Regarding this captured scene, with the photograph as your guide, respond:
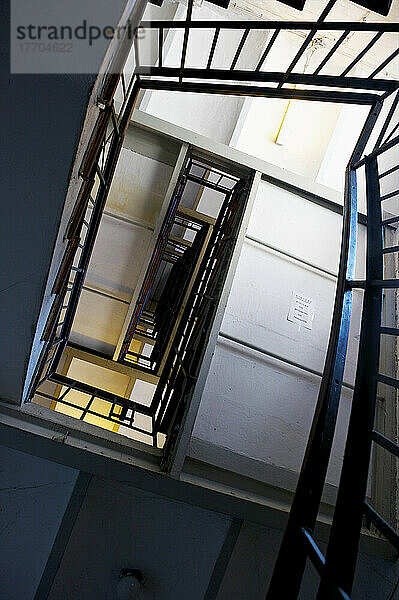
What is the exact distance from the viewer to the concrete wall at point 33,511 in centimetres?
257

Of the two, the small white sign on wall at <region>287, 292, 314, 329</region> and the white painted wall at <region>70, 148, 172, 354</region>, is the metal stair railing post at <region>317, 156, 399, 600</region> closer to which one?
the small white sign on wall at <region>287, 292, 314, 329</region>

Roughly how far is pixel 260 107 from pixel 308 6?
0.91 meters

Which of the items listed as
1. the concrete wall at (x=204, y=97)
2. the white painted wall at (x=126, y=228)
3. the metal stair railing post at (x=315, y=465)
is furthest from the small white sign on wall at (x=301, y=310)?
the concrete wall at (x=204, y=97)

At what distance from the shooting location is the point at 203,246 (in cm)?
488

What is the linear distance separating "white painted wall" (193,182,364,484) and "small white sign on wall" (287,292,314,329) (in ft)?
0.12

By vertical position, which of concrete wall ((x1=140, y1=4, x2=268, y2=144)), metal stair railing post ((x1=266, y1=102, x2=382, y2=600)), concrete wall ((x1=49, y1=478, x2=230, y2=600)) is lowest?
concrete wall ((x1=49, y1=478, x2=230, y2=600))

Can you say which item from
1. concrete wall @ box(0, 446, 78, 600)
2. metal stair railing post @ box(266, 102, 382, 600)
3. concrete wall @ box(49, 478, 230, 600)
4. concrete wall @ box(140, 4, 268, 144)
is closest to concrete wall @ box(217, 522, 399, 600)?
concrete wall @ box(49, 478, 230, 600)

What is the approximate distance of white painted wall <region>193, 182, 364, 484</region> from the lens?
2986 mm

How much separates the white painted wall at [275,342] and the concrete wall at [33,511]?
0.85 metres

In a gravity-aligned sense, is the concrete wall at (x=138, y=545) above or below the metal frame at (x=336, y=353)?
below

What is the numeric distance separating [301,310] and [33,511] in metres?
2.11

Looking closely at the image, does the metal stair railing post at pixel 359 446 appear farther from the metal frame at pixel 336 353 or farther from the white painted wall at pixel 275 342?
the white painted wall at pixel 275 342

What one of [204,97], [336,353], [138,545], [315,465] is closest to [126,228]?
[204,97]

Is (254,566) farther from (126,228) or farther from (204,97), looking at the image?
(204,97)
